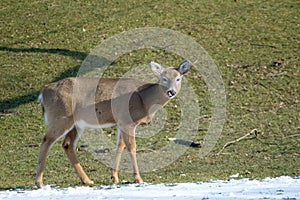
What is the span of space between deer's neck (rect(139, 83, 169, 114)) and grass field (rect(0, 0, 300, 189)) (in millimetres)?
1246

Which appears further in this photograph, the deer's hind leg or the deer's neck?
the deer's neck

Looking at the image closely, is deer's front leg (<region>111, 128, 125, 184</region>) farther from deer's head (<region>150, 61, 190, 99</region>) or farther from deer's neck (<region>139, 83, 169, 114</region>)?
deer's head (<region>150, 61, 190, 99</region>)

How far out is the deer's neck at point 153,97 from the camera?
1254 cm

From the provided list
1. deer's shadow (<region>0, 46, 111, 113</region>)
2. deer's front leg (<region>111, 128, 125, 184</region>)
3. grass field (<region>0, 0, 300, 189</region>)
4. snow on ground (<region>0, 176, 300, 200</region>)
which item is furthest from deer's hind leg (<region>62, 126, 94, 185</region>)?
deer's shadow (<region>0, 46, 111, 113</region>)

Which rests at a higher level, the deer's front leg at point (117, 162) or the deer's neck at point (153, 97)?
the deer's neck at point (153, 97)

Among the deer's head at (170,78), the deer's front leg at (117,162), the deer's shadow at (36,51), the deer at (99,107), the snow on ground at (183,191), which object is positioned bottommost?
the snow on ground at (183,191)

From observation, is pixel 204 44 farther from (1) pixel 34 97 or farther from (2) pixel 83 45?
(1) pixel 34 97

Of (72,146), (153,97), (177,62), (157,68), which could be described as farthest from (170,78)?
(177,62)

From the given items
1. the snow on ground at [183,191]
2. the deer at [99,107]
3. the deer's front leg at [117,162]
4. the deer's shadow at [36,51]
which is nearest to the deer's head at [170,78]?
the deer at [99,107]

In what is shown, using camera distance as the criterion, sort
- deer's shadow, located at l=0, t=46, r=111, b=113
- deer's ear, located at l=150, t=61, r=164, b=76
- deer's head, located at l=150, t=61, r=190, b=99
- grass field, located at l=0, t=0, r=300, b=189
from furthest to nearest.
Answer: deer's shadow, located at l=0, t=46, r=111, b=113
grass field, located at l=0, t=0, r=300, b=189
deer's ear, located at l=150, t=61, r=164, b=76
deer's head, located at l=150, t=61, r=190, b=99

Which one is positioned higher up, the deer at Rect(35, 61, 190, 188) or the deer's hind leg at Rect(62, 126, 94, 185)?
the deer at Rect(35, 61, 190, 188)

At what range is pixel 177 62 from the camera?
21.0 m

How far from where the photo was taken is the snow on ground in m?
8.68

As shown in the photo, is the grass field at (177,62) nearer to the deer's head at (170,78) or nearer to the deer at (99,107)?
the deer at (99,107)
